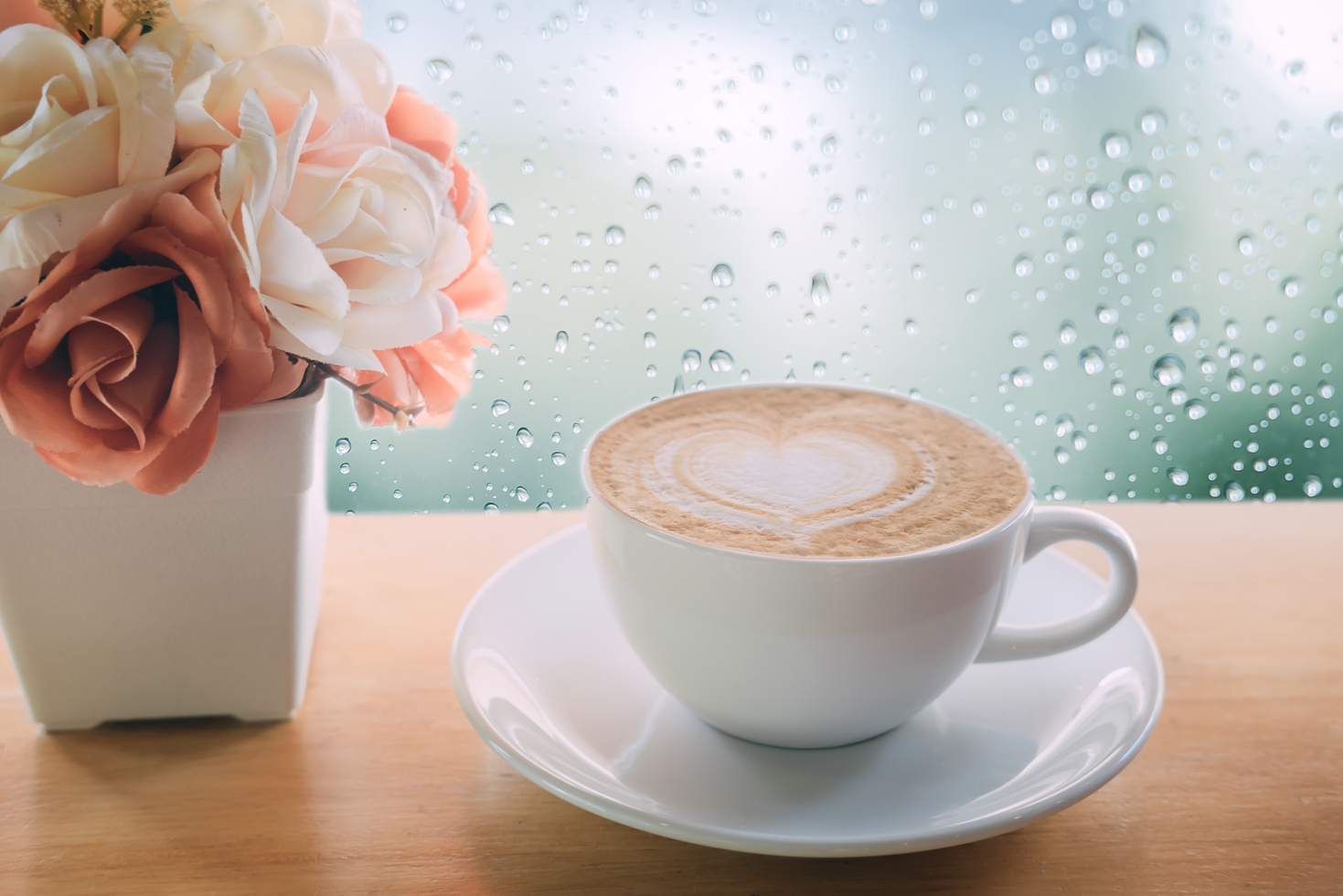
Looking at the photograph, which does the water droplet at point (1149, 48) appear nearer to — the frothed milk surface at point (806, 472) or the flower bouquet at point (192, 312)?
the frothed milk surface at point (806, 472)

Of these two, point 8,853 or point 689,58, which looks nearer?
point 8,853

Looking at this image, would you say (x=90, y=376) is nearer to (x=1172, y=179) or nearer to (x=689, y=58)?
(x=689, y=58)

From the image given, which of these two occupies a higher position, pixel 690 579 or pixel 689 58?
pixel 689 58

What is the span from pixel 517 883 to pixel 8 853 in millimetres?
157

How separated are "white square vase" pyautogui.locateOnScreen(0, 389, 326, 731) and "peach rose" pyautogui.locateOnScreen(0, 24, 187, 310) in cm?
7

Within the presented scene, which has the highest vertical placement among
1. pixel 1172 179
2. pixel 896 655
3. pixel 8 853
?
pixel 1172 179

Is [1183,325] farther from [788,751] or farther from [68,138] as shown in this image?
[68,138]

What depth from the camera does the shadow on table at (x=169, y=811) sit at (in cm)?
28

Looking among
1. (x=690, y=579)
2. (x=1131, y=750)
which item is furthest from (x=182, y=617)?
(x=1131, y=750)

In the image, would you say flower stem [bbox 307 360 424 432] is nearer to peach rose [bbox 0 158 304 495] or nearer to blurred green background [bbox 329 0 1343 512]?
peach rose [bbox 0 158 304 495]

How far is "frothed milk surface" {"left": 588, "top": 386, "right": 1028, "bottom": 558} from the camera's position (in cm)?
29

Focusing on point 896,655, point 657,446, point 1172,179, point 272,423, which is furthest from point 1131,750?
point 1172,179

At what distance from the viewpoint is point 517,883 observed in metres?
0.28

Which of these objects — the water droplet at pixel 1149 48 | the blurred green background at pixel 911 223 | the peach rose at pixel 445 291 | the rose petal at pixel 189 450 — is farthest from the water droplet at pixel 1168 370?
the rose petal at pixel 189 450
